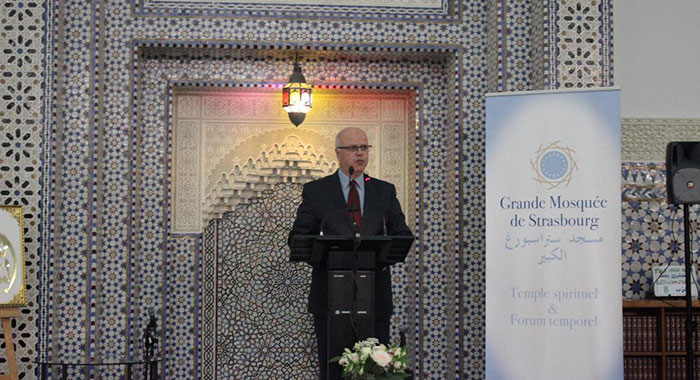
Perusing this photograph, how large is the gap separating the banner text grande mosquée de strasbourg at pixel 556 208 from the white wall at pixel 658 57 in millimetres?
1578

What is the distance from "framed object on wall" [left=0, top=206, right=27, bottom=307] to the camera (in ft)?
18.3

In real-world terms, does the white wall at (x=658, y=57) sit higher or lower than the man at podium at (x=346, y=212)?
higher

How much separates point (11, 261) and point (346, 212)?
86.1 inches

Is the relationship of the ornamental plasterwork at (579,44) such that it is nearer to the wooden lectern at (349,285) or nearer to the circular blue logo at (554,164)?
the circular blue logo at (554,164)

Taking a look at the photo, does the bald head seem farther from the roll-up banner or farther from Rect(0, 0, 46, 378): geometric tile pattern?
Rect(0, 0, 46, 378): geometric tile pattern

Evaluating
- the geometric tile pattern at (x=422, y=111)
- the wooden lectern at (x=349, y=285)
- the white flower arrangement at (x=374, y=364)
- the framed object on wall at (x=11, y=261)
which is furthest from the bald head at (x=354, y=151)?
the framed object on wall at (x=11, y=261)

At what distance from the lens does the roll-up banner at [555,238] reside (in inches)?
209

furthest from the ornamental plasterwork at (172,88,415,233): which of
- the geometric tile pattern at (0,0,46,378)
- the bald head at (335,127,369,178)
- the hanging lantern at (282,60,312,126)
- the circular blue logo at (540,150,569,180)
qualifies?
the bald head at (335,127,369,178)

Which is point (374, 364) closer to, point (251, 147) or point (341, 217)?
point (341, 217)

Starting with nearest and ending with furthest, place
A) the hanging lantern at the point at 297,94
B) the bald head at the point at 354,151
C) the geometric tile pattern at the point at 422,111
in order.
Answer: the bald head at the point at 354,151 → the hanging lantern at the point at 297,94 → the geometric tile pattern at the point at 422,111

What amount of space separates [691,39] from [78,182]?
4.67 metres

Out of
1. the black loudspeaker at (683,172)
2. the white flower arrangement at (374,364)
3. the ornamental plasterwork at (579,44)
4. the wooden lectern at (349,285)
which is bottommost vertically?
the white flower arrangement at (374,364)

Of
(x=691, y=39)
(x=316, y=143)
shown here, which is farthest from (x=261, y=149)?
(x=691, y=39)

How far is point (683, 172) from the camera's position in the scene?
17.4 feet
